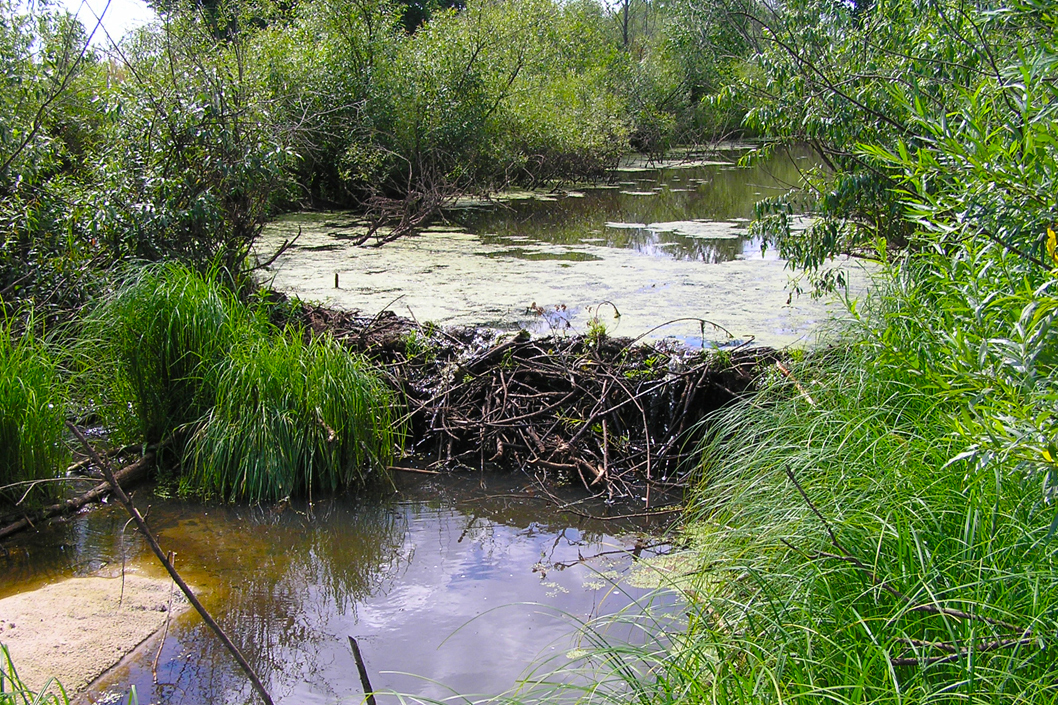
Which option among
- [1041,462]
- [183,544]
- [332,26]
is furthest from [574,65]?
[1041,462]

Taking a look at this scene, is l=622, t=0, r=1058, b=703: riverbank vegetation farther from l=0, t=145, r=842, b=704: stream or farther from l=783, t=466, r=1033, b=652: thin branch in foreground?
l=0, t=145, r=842, b=704: stream

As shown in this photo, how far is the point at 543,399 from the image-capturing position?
4.65 meters

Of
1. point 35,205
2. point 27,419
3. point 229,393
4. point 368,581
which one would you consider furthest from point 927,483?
point 35,205

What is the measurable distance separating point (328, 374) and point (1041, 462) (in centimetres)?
330

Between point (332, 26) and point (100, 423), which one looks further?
point (332, 26)

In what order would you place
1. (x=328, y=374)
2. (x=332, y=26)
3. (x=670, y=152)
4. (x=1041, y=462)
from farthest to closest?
(x=670, y=152)
(x=332, y=26)
(x=328, y=374)
(x=1041, y=462)

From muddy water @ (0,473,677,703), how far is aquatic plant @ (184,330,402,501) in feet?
0.49

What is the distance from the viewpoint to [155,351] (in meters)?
4.36

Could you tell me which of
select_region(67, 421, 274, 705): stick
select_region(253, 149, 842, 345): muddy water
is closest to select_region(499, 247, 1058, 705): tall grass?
select_region(67, 421, 274, 705): stick

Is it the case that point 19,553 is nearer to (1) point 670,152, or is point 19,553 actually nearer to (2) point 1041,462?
(2) point 1041,462

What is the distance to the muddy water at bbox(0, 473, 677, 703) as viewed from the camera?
110 inches

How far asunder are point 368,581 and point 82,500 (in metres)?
1.54

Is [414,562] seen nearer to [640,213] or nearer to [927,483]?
[927,483]

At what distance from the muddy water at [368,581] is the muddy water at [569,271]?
156 cm
